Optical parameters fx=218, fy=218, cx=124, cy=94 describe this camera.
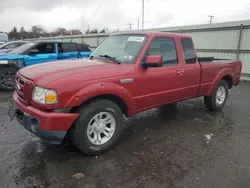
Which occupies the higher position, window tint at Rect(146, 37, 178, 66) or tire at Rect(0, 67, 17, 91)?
window tint at Rect(146, 37, 178, 66)

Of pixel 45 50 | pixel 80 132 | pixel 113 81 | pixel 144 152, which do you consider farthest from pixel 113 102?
pixel 45 50

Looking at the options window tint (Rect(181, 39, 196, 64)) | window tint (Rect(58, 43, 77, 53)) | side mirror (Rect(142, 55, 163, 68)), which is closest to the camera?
side mirror (Rect(142, 55, 163, 68))

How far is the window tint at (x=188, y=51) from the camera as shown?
15.4 feet

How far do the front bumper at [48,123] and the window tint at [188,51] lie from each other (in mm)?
2842

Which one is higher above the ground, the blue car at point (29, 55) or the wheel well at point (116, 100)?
the blue car at point (29, 55)

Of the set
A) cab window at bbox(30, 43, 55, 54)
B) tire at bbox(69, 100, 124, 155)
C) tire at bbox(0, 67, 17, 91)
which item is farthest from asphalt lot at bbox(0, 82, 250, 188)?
cab window at bbox(30, 43, 55, 54)

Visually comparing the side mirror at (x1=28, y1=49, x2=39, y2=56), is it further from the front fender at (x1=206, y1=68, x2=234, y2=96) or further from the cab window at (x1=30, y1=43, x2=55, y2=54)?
the front fender at (x1=206, y1=68, x2=234, y2=96)

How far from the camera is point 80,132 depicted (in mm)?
3072

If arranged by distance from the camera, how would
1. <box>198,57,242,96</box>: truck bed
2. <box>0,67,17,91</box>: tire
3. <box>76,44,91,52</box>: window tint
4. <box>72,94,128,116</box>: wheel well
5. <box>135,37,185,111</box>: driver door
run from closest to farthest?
<box>72,94,128,116</box>: wheel well → <box>135,37,185,111</box>: driver door → <box>198,57,242,96</box>: truck bed → <box>0,67,17,91</box>: tire → <box>76,44,91,52</box>: window tint

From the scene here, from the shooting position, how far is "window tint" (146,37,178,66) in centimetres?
405

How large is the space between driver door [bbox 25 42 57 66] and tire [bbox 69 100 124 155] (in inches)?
223

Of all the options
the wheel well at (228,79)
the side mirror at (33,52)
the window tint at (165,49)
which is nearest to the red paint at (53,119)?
the window tint at (165,49)

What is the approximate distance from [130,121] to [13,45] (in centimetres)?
775

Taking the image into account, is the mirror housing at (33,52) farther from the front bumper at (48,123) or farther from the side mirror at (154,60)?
the side mirror at (154,60)
